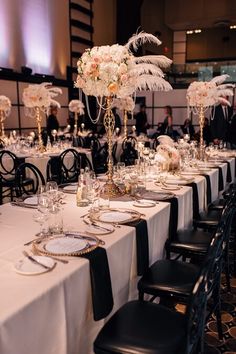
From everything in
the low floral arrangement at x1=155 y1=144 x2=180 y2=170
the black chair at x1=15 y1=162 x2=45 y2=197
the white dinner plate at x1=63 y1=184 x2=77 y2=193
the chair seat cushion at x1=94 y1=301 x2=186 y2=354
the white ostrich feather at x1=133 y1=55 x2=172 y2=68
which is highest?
the white ostrich feather at x1=133 y1=55 x2=172 y2=68

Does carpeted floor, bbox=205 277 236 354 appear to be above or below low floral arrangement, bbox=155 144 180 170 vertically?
below

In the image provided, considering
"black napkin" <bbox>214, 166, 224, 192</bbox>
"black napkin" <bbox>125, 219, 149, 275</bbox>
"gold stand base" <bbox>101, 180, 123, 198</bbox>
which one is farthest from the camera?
"black napkin" <bbox>214, 166, 224, 192</bbox>

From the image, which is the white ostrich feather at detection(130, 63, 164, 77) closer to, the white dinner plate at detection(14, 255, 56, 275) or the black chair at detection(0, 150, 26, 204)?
the white dinner plate at detection(14, 255, 56, 275)

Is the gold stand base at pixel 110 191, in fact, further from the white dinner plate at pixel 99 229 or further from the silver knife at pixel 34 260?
the silver knife at pixel 34 260

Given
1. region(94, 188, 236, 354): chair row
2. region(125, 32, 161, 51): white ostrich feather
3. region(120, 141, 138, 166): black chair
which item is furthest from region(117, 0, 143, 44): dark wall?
region(94, 188, 236, 354): chair row

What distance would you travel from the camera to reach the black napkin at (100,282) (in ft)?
5.67

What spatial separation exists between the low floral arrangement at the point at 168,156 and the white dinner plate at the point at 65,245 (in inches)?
79.9

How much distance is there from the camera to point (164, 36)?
17.0 m

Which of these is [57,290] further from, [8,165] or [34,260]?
[8,165]

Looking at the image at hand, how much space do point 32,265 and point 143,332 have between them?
0.58m

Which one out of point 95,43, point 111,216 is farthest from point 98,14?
point 111,216

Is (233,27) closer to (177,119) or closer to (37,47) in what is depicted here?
(177,119)

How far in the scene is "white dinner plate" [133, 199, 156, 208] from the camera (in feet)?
8.63

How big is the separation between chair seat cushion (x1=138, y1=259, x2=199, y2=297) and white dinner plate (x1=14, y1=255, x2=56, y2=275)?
726mm
